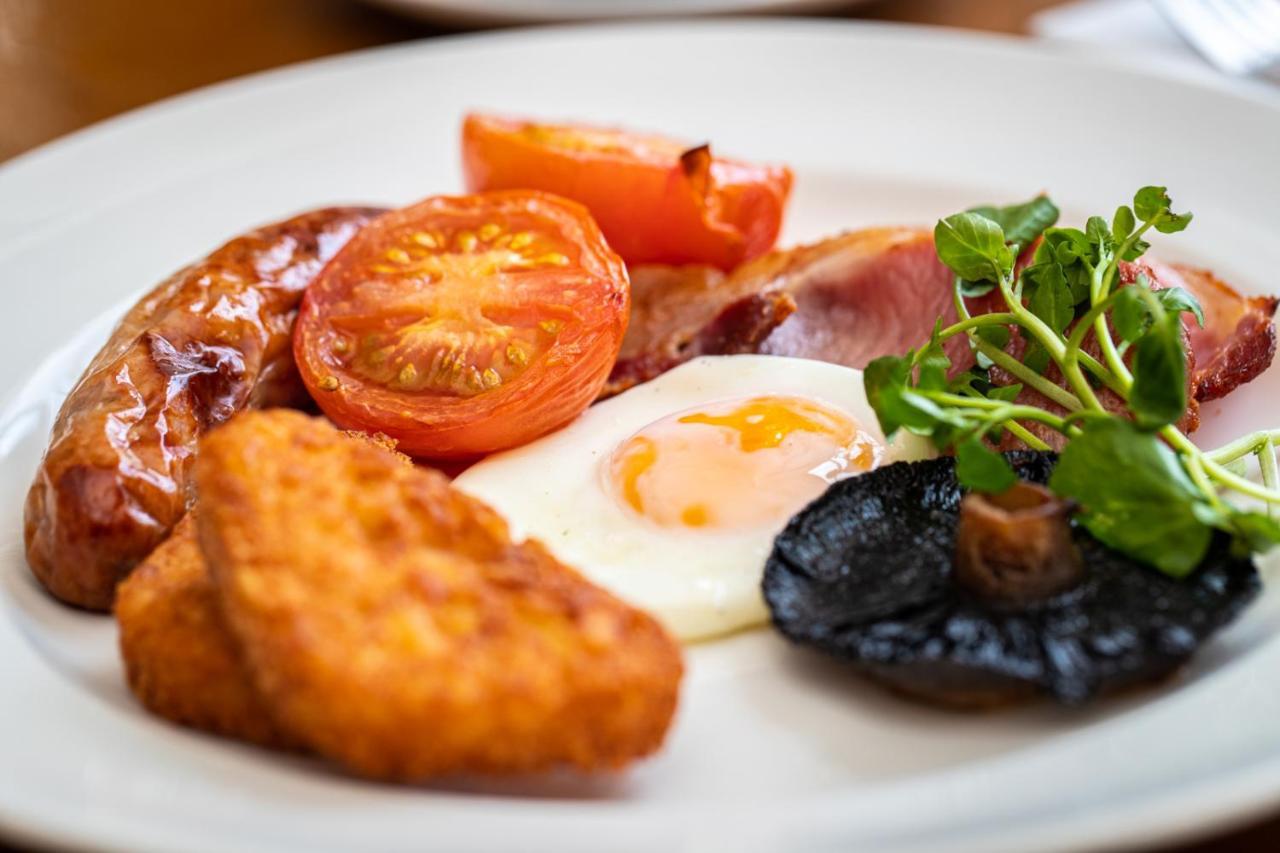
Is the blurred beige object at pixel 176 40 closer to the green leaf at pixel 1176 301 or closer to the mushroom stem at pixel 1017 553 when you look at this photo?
the green leaf at pixel 1176 301

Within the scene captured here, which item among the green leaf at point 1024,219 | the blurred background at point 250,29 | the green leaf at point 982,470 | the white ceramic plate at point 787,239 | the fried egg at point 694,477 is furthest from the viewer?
the blurred background at point 250,29

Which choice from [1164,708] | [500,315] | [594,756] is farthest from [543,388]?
[1164,708]

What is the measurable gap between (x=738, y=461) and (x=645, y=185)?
1.13m

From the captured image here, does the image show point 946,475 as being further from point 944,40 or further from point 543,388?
point 944,40

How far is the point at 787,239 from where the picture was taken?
12.5 ft

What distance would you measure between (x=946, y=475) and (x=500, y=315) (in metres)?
1.07

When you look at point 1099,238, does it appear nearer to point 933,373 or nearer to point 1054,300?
point 1054,300

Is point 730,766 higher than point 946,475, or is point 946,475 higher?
point 946,475

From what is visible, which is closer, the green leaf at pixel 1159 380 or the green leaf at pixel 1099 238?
the green leaf at pixel 1159 380

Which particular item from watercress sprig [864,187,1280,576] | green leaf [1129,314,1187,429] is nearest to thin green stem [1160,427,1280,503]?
watercress sprig [864,187,1280,576]

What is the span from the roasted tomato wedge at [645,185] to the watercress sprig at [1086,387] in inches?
29.4

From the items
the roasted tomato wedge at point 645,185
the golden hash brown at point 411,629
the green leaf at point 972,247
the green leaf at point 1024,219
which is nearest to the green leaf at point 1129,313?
the green leaf at point 972,247

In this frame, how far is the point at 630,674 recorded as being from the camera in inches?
72.4

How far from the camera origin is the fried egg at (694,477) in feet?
7.82
